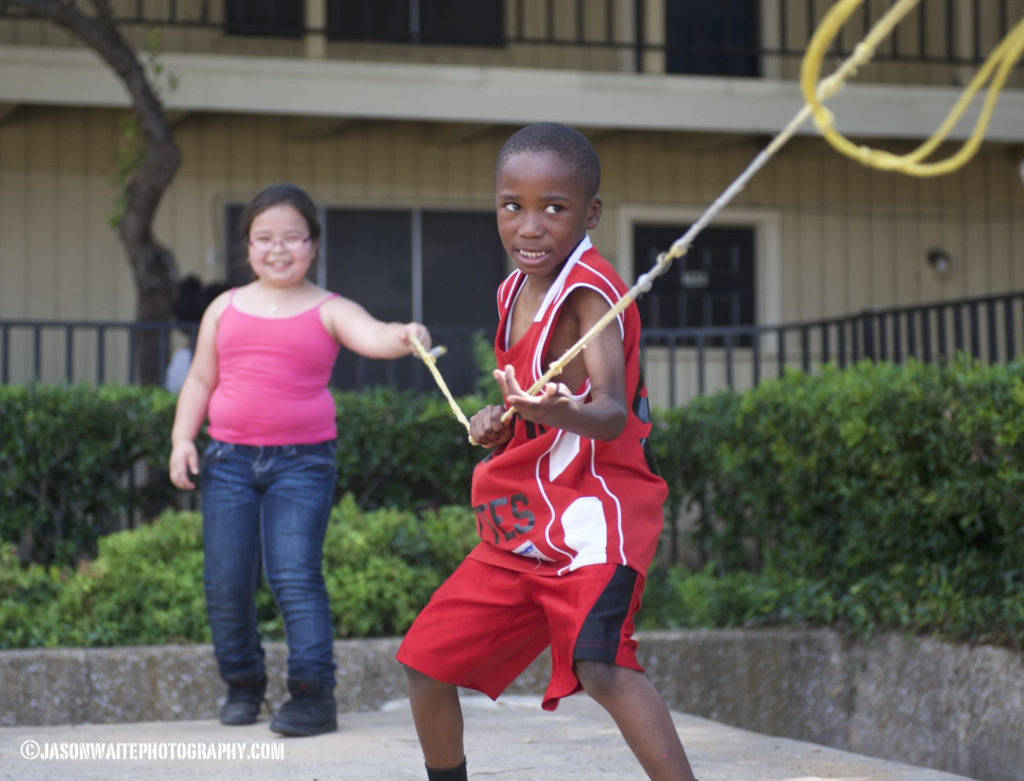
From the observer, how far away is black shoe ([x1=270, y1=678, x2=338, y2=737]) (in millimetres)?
3918

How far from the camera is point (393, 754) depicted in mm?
3717

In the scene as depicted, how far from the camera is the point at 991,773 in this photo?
442 centimetres

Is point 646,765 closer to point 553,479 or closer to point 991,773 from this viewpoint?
point 553,479

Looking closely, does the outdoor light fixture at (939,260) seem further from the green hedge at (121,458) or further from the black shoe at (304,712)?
the black shoe at (304,712)

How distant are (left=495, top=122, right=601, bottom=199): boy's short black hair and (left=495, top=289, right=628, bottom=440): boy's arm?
0.77ft

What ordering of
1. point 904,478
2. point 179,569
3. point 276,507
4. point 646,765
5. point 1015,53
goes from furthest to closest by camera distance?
point 179,569 → point 904,478 → point 276,507 → point 646,765 → point 1015,53

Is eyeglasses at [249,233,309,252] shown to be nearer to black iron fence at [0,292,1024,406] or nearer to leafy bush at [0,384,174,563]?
leafy bush at [0,384,174,563]

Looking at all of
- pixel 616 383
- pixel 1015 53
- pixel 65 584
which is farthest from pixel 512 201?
pixel 65 584

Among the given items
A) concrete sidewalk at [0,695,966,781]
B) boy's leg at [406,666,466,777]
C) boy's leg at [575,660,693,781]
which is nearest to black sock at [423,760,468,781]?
boy's leg at [406,666,466,777]

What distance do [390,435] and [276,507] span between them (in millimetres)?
2444

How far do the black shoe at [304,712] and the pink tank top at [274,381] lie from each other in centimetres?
74

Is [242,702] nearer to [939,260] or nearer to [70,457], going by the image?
[70,457]

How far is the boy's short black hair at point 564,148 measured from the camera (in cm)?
265

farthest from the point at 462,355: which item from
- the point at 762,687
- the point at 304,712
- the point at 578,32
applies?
the point at 304,712
